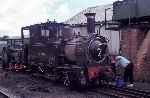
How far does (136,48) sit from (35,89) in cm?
598

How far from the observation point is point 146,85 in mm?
14328

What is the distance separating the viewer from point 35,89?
13.7 meters

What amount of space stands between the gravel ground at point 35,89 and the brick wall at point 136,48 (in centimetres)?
406

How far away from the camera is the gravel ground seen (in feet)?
40.1

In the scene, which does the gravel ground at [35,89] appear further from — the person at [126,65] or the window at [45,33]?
the person at [126,65]

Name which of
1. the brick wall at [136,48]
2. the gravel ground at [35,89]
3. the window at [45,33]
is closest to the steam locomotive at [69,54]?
the window at [45,33]

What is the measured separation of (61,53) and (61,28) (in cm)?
145

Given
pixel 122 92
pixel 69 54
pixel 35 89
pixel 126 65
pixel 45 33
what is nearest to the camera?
pixel 122 92

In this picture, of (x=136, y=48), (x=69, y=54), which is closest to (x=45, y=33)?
(x=69, y=54)

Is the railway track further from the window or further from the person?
the window

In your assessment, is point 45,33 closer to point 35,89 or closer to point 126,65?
point 35,89

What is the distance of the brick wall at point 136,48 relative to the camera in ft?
51.4

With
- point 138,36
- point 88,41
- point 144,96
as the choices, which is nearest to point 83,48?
point 88,41

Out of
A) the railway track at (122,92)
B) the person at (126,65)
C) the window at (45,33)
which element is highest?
the window at (45,33)
